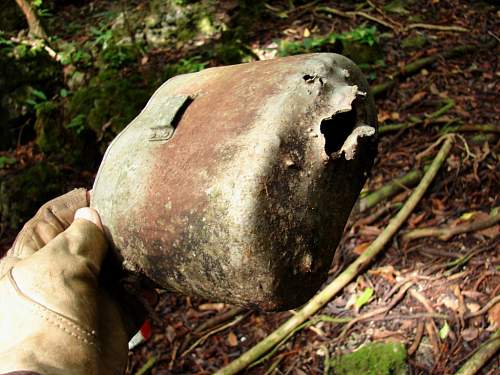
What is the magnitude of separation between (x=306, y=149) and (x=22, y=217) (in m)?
3.92

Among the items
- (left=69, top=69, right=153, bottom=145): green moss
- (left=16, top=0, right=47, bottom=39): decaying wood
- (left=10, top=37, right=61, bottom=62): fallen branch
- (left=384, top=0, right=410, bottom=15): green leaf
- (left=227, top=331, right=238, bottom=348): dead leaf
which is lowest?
(left=227, top=331, right=238, bottom=348): dead leaf

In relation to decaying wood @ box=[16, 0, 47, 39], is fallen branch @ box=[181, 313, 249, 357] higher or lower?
lower

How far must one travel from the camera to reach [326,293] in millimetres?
3182

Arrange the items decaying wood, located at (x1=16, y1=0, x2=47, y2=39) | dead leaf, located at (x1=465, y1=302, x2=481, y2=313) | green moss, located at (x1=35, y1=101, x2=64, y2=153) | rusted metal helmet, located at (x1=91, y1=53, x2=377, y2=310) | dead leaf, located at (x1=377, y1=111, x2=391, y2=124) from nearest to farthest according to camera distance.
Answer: rusted metal helmet, located at (x1=91, y1=53, x2=377, y2=310) → dead leaf, located at (x1=465, y1=302, x2=481, y2=313) → dead leaf, located at (x1=377, y1=111, x2=391, y2=124) → green moss, located at (x1=35, y1=101, x2=64, y2=153) → decaying wood, located at (x1=16, y1=0, x2=47, y2=39)

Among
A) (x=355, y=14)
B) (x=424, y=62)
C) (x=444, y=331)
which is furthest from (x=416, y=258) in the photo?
(x=355, y=14)

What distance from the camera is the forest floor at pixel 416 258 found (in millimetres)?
2834

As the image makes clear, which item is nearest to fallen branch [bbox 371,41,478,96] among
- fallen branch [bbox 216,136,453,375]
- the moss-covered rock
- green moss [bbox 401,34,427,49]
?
green moss [bbox 401,34,427,49]

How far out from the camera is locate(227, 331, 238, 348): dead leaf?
3306 millimetres

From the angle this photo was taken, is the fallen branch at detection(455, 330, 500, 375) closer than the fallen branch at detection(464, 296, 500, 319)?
Yes

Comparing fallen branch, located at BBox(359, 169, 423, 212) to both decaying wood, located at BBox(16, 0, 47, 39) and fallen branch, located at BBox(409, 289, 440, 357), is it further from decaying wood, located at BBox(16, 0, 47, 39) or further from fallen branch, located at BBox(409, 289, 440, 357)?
decaying wood, located at BBox(16, 0, 47, 39)

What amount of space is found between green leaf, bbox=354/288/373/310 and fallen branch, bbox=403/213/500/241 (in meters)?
0.46

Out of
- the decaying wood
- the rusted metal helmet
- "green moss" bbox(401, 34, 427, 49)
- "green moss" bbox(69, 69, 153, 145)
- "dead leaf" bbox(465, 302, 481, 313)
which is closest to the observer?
the rusted metal helmet

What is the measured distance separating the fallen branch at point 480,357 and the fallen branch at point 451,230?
753mm

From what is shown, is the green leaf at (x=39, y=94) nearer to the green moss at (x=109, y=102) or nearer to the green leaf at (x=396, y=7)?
the green moss at (x=109, y=102)
